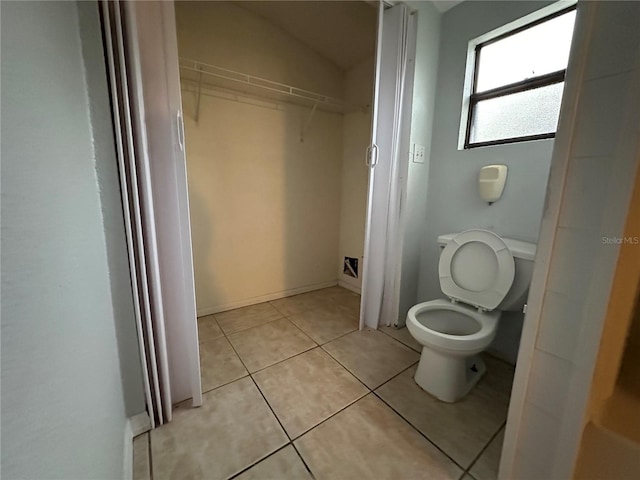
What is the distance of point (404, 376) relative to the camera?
143 cm

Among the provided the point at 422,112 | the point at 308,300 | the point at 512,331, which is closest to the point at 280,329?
the point at 308,300

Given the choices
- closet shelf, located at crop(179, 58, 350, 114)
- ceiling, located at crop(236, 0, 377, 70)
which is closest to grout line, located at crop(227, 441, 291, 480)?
closet shelf, located at crop(179, 58, 350, 114)

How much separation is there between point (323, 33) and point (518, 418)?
261 centimetres

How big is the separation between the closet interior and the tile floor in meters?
0.76

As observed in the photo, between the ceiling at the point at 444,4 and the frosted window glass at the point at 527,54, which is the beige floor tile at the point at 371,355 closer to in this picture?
the frosted window glass at the point at 527,54

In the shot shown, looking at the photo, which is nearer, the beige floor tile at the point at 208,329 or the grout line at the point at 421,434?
the grout line at the point at 421,434

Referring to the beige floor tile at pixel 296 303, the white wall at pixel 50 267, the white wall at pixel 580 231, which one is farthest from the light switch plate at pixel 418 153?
the white wall at pixel 50 267

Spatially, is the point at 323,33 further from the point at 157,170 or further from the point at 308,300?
the point at 308,300

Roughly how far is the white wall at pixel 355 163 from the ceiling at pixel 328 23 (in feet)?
0.63

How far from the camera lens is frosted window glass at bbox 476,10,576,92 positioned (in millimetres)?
1312

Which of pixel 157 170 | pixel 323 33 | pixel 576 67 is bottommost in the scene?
pixel 157 170

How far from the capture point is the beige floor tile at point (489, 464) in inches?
36.5

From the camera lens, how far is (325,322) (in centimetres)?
202

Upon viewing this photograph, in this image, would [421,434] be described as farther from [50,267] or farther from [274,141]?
[274,141]
